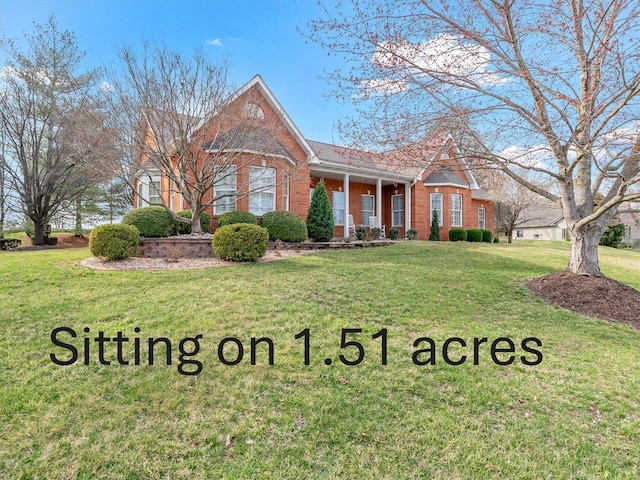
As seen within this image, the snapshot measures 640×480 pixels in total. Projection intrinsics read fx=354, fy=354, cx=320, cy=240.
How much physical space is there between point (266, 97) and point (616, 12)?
1083 centimetres

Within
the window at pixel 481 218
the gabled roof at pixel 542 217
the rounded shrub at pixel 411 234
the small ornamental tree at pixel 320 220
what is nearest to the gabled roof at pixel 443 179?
the rounded shrub at pixel 411 234

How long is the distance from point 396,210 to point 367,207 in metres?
1.69

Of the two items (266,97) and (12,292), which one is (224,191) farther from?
(12,292)

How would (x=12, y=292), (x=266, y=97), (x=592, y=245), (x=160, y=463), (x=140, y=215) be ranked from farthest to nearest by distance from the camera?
(x=266, y=97)
(x=140, y=215)
(x=592, y=245)
(x=12, y=292)
(x=160, y=463)

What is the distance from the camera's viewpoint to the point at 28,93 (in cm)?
1653

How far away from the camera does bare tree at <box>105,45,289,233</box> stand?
9.55 meters

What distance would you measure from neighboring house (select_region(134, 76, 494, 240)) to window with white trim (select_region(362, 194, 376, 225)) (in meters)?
0.05

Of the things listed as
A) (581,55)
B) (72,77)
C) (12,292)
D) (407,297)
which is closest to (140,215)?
(12,292)

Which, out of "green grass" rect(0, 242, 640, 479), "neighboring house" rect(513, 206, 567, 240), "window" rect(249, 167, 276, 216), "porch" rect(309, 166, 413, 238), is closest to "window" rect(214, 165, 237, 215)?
"window" rect(249, 167, 276, 216)

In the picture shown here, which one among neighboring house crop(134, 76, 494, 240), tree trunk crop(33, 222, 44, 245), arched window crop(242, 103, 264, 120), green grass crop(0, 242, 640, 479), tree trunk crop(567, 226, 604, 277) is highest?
arched window crop(242, 103, 264, 120)

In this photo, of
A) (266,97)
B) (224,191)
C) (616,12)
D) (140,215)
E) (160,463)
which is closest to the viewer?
(160,463)

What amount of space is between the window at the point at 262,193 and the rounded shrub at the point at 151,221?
3224 mm

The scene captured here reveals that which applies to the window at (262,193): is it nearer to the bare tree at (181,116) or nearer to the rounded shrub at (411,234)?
the bare tree at (181,116)

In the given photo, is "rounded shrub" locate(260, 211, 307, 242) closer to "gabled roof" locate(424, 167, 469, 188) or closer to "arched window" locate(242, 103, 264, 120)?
"arched window" locate(242, 103, 264, 120)
